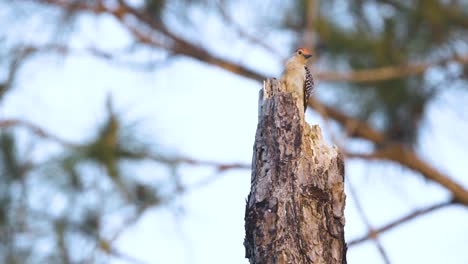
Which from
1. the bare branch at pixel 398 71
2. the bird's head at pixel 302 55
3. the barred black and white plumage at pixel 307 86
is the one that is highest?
the bare branch at pixel 398 71

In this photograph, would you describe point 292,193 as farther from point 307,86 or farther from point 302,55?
point 302,55

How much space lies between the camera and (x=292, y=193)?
2498mm

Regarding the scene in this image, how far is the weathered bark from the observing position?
2404mm

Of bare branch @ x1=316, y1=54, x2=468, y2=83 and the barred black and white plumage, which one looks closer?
the barred black and white plumage

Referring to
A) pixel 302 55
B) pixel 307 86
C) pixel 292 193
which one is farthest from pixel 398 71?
pixel 292 193

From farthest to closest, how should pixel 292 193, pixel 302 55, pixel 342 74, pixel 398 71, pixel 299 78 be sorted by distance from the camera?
pixel 398 71 < pixel 342 74 < pixel 302 55 < pixel 299 78 < pixel 292 193

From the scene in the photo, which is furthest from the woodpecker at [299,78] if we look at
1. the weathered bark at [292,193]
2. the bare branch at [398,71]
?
the bare branch at [398,71]

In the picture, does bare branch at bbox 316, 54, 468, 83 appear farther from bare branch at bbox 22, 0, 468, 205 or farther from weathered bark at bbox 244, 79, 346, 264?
weathered bark at bbox 244, 79, 346, 264

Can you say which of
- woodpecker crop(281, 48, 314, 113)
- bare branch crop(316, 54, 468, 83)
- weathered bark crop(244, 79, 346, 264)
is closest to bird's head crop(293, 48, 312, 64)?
woodpecker crop(281, 48, 314, 113)

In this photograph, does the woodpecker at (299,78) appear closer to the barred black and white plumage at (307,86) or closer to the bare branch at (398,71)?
the barred black and white plumage at (307,86)

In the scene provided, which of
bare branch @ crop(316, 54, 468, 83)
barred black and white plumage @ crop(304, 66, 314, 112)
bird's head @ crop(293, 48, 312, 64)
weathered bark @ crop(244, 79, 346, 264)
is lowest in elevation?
weathered bark @ crop(244, 79, 346, 264)

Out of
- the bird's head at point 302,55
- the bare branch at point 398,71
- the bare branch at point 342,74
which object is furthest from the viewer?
the bare branch at point 398,71

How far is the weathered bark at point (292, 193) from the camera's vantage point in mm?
2404

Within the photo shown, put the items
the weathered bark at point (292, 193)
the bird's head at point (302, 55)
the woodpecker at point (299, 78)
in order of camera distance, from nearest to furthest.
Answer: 1. the weathered bark at point (292, 193)
2. the woodpecker at point (299, 78)
3. the bird's head at point (302, 55)
